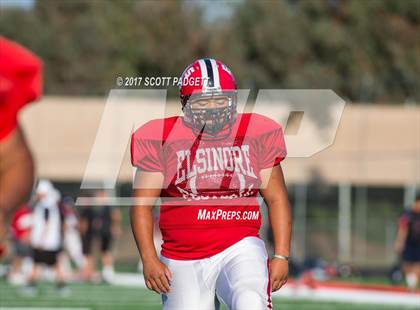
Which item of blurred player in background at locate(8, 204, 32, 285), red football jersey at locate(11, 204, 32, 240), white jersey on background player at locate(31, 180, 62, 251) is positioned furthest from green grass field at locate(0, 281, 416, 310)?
red football jersey at locate(11, 204, 32, 240)

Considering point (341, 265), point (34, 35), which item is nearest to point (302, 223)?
point (341, 265)

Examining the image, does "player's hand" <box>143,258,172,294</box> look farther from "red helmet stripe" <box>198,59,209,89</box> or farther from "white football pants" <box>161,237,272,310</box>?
"red helmet stripe" <box>198,59,209,89</box>

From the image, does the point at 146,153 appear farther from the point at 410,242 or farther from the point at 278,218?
the point at 410,242

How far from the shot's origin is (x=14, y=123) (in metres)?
2.99

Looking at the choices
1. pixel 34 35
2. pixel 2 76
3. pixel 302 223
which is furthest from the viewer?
pixel 34 35

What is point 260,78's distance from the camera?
36.5 metres

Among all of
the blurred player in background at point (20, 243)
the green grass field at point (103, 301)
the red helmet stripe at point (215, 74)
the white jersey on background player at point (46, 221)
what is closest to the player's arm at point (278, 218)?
the red helmet stripe at point (215, 74)

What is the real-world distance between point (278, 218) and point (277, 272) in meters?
0.27

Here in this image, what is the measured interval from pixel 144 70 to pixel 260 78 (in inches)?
162

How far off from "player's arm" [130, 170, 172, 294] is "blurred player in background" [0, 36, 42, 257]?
2.22 metres

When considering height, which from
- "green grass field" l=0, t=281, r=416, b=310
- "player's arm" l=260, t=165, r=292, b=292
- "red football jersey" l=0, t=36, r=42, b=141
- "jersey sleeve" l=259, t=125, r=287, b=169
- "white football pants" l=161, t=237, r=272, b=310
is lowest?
"green grass field" l=0, t=281, r=416, b=310

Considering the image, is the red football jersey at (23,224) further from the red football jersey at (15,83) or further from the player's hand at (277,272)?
the red football jersey at (15,83)

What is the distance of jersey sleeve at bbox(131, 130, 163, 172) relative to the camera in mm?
5367

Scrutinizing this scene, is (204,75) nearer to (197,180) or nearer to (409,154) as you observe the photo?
(197,180)
